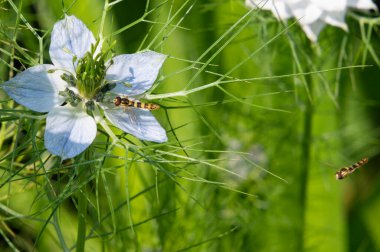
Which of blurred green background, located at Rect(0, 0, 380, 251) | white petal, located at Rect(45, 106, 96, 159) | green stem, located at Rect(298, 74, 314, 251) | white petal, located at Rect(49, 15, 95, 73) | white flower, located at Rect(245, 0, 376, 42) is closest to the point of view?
white petal, located at Rect(45, 106, 96, 159)

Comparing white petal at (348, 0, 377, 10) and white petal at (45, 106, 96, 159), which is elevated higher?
white petal at (45, 106, 96, 159)

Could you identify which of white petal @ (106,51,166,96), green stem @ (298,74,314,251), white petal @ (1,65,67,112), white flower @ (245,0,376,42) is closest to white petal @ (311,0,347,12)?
white flower @ (245,0,376,42)

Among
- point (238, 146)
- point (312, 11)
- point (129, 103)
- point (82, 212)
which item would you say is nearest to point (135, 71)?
point (129, 103)

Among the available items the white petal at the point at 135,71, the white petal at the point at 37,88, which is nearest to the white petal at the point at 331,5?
the white petal at the point at 135,71

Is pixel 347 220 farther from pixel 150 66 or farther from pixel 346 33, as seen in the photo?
pixel 150 66

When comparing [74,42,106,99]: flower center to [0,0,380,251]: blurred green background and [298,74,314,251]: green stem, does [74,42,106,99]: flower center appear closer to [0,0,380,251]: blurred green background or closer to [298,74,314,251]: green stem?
[0,0,380,251]: blurred green background

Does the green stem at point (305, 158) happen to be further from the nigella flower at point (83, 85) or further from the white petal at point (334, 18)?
the nigella flower at point (83, 85)
